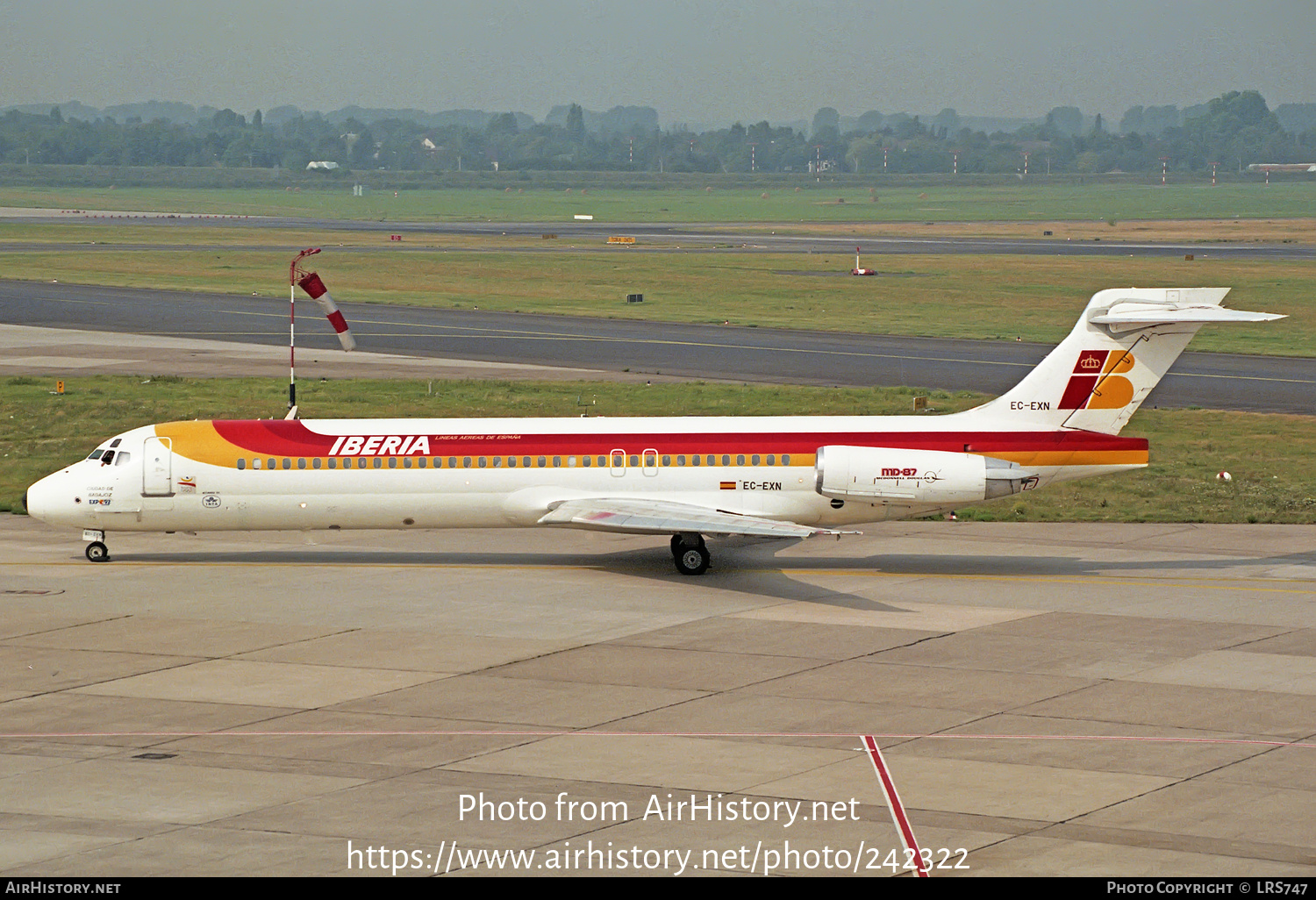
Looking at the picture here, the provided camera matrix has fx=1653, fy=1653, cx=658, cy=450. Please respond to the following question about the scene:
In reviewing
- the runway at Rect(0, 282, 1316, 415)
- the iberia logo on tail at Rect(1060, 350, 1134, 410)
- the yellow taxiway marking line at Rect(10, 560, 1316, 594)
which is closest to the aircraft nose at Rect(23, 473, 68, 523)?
the yellow taxiway marking line at Rect(10, 560, 1316, 594)

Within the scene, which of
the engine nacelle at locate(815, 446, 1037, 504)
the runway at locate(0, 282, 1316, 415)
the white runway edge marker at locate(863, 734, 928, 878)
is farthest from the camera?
the runway at locate(0, 282, 1316, 415)

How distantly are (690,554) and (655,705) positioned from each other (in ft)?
32.6

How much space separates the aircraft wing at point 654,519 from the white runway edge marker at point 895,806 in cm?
933

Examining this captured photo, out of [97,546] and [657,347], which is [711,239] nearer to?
[657,347]

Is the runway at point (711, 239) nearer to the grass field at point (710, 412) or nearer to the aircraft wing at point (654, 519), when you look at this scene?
the grass field at point (710, 412)

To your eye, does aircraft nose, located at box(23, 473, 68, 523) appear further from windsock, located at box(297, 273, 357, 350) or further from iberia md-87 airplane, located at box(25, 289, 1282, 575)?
windsock, located at box(297, 273, 357, 350)

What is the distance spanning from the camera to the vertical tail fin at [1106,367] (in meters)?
33.8

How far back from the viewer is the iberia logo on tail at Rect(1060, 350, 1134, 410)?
1334 inches

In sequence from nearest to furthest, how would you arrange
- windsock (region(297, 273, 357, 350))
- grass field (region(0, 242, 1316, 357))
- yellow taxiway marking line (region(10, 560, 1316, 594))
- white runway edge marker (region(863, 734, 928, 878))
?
1. white runway edge marker (region(863, 734, 928, 878))
2. yellow taxiway marking line (region(10, 560, 1316, 594))
3. windsock (region(297, 273, 357, 350))
4. grass field (region(0, 242, 1316, 357))

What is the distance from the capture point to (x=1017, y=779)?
66.3ft

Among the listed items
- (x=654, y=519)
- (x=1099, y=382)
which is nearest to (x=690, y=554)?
(x=654, y=519)

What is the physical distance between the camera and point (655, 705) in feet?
78.4

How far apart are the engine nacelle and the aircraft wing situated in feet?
4.13

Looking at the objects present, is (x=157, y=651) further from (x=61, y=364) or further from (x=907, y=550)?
(x=61, y=364)
